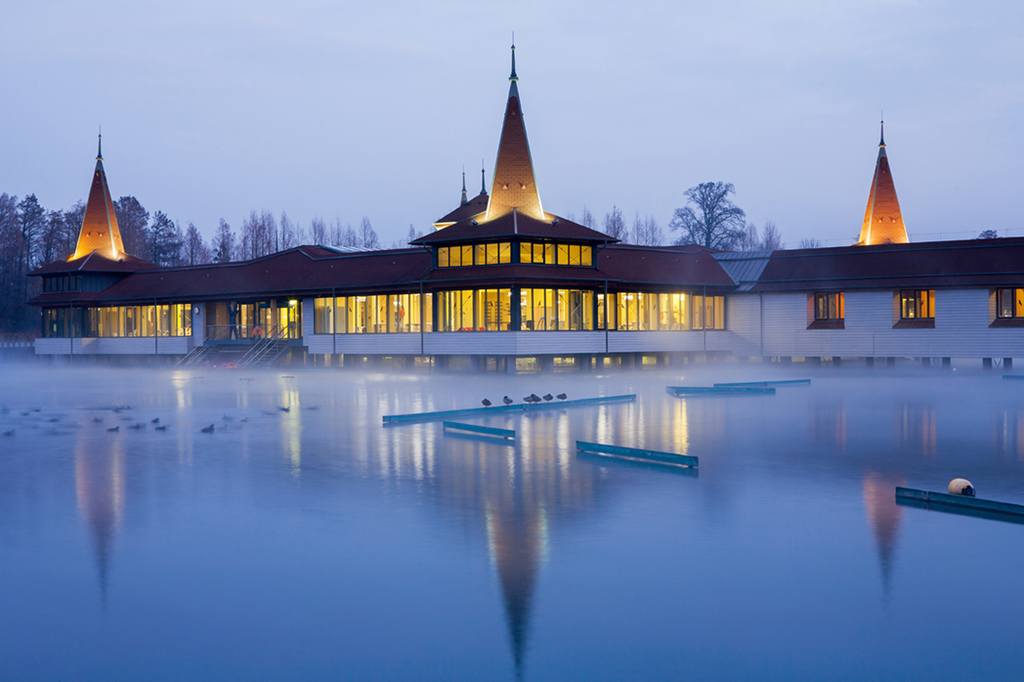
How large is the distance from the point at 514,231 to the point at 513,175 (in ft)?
13.6

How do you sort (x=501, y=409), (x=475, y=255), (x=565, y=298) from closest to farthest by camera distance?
1. (x=501, y=409)
2. (x=475, y=255)
3. (x=565, y=298)

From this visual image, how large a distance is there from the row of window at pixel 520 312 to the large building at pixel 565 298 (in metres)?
0.08

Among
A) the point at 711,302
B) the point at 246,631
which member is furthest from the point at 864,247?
the point at 246,631

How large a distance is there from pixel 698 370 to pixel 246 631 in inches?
1580

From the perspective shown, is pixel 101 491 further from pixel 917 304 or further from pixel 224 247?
pixel 224 247

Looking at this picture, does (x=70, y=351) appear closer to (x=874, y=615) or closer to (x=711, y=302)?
(x=711, y=302)

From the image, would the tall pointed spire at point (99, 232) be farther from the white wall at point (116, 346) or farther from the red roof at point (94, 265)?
the white wall at point (116, 346)

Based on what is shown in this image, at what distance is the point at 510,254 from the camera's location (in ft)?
145

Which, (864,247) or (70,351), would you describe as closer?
(864,247)

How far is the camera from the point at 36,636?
8.07 m

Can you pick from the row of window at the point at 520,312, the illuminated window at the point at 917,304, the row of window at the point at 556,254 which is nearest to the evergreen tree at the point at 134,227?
the row of window at the point at 520,312

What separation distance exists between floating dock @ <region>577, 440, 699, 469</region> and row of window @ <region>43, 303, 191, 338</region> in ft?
148

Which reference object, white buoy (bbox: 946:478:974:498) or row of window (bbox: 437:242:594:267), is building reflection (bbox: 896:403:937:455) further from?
row of window (bbox: 437:242:594:267)

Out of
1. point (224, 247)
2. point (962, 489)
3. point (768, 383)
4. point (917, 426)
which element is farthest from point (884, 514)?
point (224, 247)
